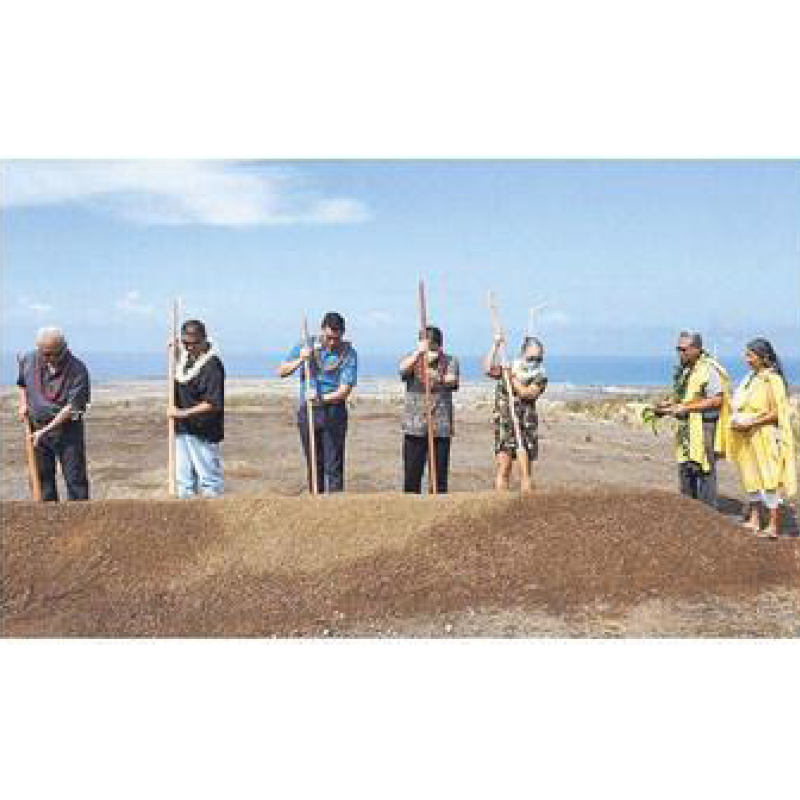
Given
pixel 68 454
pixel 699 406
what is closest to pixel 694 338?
pixel 699 406

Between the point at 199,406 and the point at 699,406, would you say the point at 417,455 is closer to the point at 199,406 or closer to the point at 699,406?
the point at 199,406

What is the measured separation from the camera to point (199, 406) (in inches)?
249

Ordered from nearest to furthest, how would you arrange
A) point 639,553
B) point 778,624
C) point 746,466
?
point 778,624 < point 639,553 < point 746,466

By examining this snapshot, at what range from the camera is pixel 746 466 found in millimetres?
6371

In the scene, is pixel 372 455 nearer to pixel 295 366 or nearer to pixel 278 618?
pixel 295 366

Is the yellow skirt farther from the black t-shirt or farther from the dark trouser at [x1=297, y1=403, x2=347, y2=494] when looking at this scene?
the black t-shirt

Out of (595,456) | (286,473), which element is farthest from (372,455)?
(595,456)

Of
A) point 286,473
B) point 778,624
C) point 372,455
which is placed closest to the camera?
point 778,624

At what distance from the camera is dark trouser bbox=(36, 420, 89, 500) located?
21.0 ft

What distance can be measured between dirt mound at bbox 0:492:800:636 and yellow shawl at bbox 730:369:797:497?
0.37 metres

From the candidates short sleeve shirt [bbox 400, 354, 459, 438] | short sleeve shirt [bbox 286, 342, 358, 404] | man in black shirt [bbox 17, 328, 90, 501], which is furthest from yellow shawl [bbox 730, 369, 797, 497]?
man in black shirt [bbox 17, 328, 90, 501]

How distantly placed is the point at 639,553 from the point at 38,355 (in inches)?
159

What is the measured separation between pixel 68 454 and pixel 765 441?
4547mm

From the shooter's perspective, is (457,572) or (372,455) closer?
(457,572)
